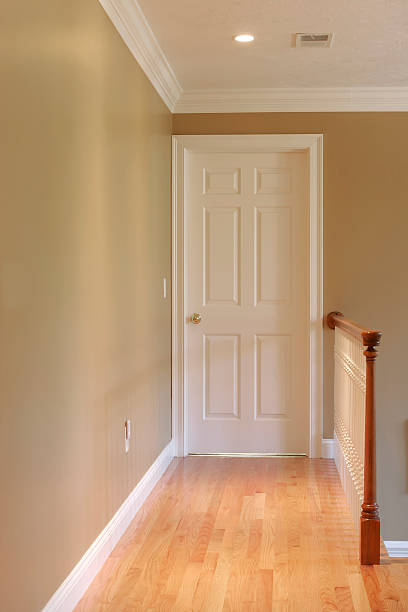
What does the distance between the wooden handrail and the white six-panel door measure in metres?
1.90

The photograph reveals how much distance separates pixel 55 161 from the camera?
7.57 ft

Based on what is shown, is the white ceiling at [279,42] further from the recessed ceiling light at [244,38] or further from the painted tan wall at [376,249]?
the painted tan wall at [376,249]

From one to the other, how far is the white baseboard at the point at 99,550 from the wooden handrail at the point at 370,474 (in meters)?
1.06

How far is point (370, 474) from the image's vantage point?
9.80 feet

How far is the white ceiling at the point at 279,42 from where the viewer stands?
330cm

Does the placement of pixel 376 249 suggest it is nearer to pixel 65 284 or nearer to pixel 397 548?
pixel 397 548

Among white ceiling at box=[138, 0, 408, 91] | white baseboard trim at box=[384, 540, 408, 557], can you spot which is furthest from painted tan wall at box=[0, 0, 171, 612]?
white baseboard trim at box=[384, 540, 408, 557]

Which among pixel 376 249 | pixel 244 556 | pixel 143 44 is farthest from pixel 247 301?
pixel 244 556

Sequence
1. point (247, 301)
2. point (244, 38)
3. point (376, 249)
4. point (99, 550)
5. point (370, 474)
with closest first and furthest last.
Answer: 1. point (99, 550)
2. point (370, 474)
3. point (244, 38)
4. point (376, 249)
5. point (247, 301)

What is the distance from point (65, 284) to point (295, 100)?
9.75ft

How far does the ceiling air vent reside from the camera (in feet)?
12.1

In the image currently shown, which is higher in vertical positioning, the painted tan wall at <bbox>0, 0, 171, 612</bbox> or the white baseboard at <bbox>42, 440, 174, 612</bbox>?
the painted tan wall at <bbox>0, 0, 171, 612</bbox>

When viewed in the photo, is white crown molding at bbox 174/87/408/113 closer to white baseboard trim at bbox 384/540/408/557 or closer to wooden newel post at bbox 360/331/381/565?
wooden newel post at bbox 360/331/381/565

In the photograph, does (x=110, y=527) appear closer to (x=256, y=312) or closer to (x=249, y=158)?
(x=256, y=312)
